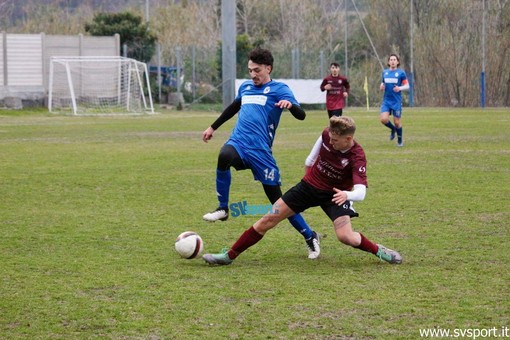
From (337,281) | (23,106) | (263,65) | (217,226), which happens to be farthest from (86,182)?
(23,106)

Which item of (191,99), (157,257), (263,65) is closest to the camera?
(157,257)

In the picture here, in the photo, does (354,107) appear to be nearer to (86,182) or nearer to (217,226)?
(86,182)

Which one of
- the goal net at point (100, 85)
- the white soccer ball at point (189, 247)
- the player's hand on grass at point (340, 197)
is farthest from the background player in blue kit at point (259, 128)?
the goal net at point (100, 85)

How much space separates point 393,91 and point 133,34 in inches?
1000

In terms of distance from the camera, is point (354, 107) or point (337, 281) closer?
point (337, 281)

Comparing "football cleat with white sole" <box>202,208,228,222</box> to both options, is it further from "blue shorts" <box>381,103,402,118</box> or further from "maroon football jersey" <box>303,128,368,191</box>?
"blue shorts" <box>381,103,402,118</box>

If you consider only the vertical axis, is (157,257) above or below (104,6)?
below

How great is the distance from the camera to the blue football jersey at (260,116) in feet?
29.5

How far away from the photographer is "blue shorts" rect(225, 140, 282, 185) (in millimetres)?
8891

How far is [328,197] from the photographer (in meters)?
8.04

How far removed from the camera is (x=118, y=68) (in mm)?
41375

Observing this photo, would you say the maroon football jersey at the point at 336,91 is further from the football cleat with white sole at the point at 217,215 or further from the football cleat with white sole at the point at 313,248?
the football cleat with white sole at the point at 313,248

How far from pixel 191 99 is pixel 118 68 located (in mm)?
4251

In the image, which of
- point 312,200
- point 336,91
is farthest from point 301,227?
point 336,91
